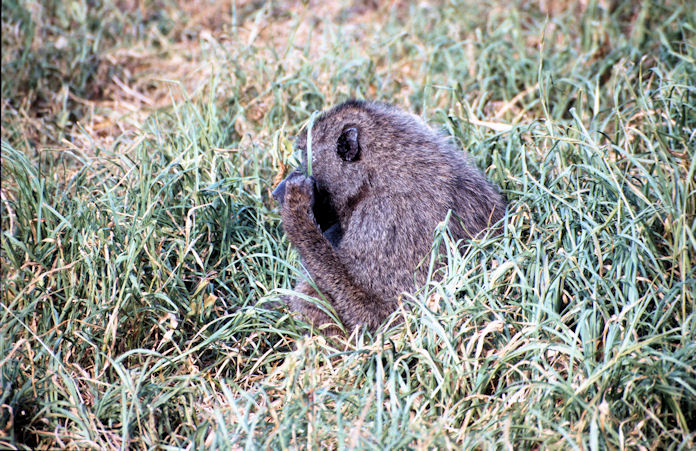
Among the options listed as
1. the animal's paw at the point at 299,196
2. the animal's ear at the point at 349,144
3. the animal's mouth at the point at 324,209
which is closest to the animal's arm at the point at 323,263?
the animal's paw at the point at 299,196

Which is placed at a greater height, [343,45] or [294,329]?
[343,45]

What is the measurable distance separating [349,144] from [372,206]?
15.1 inches

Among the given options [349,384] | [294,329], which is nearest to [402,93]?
[294,329]

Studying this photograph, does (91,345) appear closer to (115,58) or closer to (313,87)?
(313,87)

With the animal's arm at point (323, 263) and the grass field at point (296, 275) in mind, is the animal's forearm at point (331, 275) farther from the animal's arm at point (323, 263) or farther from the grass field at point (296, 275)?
the grass field at point (296, 275)

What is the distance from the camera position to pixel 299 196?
3.39 m

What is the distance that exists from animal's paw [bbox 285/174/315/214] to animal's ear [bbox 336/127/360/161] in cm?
26

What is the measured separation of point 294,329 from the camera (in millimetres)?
3330

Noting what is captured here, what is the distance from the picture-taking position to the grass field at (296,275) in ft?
8.55

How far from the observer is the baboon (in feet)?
10.6

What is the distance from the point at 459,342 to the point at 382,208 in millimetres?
787

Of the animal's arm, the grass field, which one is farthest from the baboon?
the grass field

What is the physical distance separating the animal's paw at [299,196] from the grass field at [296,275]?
354 millimetres

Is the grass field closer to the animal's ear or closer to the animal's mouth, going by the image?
the animal's mouth
